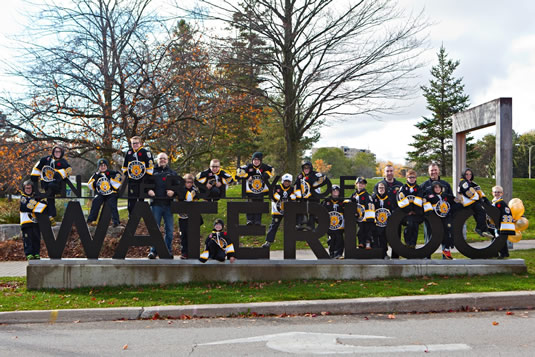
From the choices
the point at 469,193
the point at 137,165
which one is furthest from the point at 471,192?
the point at 137,165

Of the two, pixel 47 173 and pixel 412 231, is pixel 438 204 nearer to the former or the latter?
pixel 412 231

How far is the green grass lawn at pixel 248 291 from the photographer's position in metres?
6.57

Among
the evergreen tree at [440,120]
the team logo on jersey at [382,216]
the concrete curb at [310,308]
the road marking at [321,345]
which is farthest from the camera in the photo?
the evergreen tree at [440,120]

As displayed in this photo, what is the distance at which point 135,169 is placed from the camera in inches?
335

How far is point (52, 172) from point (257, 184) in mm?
3972

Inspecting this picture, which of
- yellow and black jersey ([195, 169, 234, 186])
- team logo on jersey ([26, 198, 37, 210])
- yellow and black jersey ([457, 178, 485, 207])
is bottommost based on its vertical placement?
team logo on jersey ([26, 198, 37, 210])

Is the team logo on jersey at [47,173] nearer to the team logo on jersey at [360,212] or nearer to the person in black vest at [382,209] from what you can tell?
the team logo on jersey at [360,212]

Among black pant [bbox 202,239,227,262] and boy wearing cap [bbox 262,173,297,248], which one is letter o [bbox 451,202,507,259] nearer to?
boy wearing cap [bbox 262,173,297,248]

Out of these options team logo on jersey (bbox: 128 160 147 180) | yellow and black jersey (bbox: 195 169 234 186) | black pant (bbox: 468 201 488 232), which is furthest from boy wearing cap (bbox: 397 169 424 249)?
team logo on jersey (bbox: 128 160 147 180)

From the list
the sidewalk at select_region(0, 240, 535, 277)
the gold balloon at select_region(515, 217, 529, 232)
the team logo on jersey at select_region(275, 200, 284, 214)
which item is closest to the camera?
the team logo on jersey at select_region(275, 200, 284, 214)

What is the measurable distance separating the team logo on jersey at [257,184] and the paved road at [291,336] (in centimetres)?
312

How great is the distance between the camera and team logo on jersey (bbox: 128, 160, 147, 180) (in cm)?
848

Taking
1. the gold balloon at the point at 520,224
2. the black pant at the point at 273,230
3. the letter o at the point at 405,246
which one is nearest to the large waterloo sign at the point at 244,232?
the letter o at the point at 405,246

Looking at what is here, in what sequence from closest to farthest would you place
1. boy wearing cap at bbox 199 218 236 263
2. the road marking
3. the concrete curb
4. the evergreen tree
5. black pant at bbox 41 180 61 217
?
the road marking < the concrete curb < boy wearing cap at bbox 199 218 236 263 < black pant at bbox 41 180 61 217 < the evergreen tree
